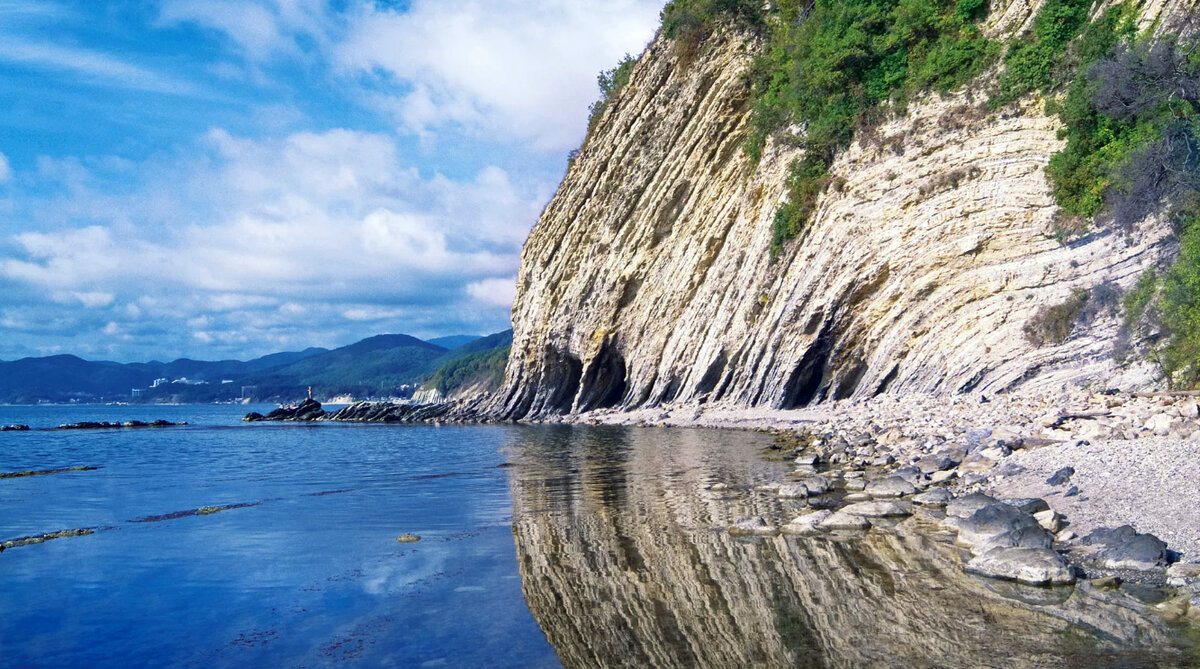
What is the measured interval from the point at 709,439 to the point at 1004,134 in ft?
39.6

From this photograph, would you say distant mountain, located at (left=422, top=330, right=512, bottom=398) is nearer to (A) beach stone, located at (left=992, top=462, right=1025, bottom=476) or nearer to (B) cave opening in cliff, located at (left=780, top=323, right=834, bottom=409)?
(B) cave opening in cliff, located at (left=780, top=323, right=834, bottom=409)

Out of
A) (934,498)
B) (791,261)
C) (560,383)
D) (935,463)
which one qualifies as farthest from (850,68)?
(560,383)

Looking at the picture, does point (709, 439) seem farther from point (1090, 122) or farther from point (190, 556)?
point (190, 556)

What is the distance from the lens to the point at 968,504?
8.87 metres

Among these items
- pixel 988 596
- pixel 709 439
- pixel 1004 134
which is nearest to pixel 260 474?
pixel 709 439

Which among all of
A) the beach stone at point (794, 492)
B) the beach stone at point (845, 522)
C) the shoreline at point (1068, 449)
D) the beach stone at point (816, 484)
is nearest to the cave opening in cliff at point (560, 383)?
the shoreline at point (1068, 449)

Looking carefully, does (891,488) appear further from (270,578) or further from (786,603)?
(270,578)

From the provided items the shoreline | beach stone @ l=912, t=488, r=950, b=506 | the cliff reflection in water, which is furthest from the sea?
the shoreline

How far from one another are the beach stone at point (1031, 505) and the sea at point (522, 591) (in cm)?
93

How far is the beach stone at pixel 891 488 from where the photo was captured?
1055 cm

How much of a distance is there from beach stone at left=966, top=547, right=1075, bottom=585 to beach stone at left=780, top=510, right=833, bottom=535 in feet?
7.37

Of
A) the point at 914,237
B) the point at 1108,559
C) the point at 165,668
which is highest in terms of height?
the point at 914,237

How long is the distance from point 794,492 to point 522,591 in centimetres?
549

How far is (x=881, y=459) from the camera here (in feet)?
45.0
